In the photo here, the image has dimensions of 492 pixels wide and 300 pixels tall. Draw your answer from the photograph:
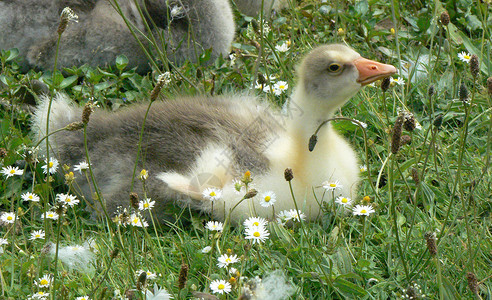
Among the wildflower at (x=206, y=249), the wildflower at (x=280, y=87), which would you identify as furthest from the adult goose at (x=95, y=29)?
the wildflower at (x=206, y=249)

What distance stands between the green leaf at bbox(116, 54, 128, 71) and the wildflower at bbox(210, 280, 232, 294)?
1810 mm

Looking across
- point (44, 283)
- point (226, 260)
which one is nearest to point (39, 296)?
point (44, 283)

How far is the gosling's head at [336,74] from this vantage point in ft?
9.10

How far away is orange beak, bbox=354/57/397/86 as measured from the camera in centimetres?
275

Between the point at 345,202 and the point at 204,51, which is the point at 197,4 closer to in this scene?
the point at 204,51

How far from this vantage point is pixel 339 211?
2.89m

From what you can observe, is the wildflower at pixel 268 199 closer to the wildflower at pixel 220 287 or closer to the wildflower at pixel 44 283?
the wildflower at pixel 220 287

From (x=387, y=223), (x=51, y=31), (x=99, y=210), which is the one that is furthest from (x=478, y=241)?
(x=51, y=31)

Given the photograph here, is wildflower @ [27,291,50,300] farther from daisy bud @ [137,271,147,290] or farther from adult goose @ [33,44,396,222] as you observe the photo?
adult goose @ [33,44,396,222]

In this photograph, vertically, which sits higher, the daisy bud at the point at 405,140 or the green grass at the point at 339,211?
the daisy bud at the point at 405,140

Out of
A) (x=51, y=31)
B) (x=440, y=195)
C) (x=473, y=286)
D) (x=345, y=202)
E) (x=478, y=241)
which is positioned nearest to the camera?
(x=473, y=286)

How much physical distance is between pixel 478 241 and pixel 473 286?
68 centimetres

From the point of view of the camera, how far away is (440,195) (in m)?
2.96

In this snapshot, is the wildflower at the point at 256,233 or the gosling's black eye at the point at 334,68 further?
the gosling's black eye at the point at 334,68
